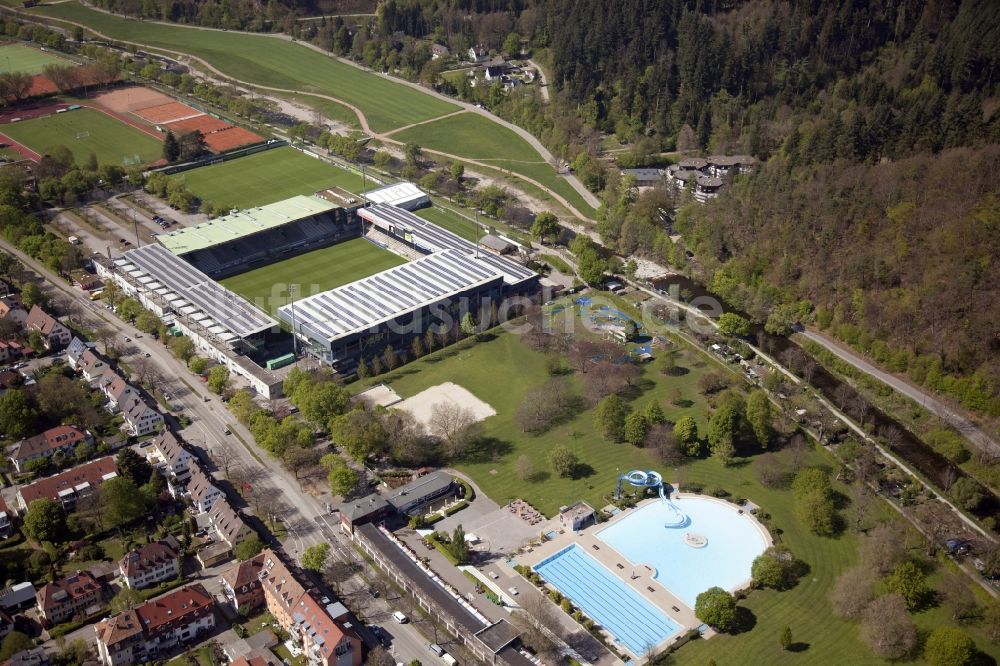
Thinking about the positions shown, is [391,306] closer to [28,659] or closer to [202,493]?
[202,493]

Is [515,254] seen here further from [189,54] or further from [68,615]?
[189,54]

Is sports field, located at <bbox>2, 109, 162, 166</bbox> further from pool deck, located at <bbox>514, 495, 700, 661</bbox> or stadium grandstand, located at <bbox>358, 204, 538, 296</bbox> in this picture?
pool deck, located at <bbox>514, 495, 700, 661</bbox>

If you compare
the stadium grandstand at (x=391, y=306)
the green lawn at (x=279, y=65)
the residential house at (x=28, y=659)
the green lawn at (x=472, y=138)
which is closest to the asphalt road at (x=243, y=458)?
the residential house at (x=28, y=659)

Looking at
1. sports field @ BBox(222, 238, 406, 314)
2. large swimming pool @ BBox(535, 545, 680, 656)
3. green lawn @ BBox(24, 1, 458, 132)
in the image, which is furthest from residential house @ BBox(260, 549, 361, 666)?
green lawn @ BBox(24, 1, 458, 132)

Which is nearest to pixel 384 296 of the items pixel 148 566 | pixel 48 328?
pixel 48 328

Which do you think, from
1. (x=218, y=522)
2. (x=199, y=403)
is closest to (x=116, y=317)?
(x=199, y=403)

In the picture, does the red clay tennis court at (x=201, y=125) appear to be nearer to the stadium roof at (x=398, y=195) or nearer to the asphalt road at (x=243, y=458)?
the stadium roof at (x=398, y=195)

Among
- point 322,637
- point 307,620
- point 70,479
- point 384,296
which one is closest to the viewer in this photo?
point 322,637
